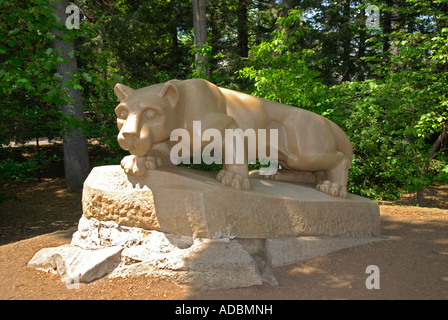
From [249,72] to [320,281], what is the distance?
15.1 ft

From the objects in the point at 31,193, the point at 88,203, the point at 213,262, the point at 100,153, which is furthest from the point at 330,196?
the point at 100,153

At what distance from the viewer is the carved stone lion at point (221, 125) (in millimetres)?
3188

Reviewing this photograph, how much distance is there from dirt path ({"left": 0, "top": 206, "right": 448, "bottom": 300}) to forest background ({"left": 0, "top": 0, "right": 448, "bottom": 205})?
200 centimetres

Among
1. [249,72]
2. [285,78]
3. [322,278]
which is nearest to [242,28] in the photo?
[249,72]

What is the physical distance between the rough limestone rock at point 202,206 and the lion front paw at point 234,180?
74mm

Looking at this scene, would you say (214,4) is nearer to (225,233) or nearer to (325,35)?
(325,35)

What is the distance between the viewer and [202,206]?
309 centimetres

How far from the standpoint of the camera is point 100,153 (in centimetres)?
1312

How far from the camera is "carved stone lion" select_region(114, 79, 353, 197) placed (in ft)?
10.5
